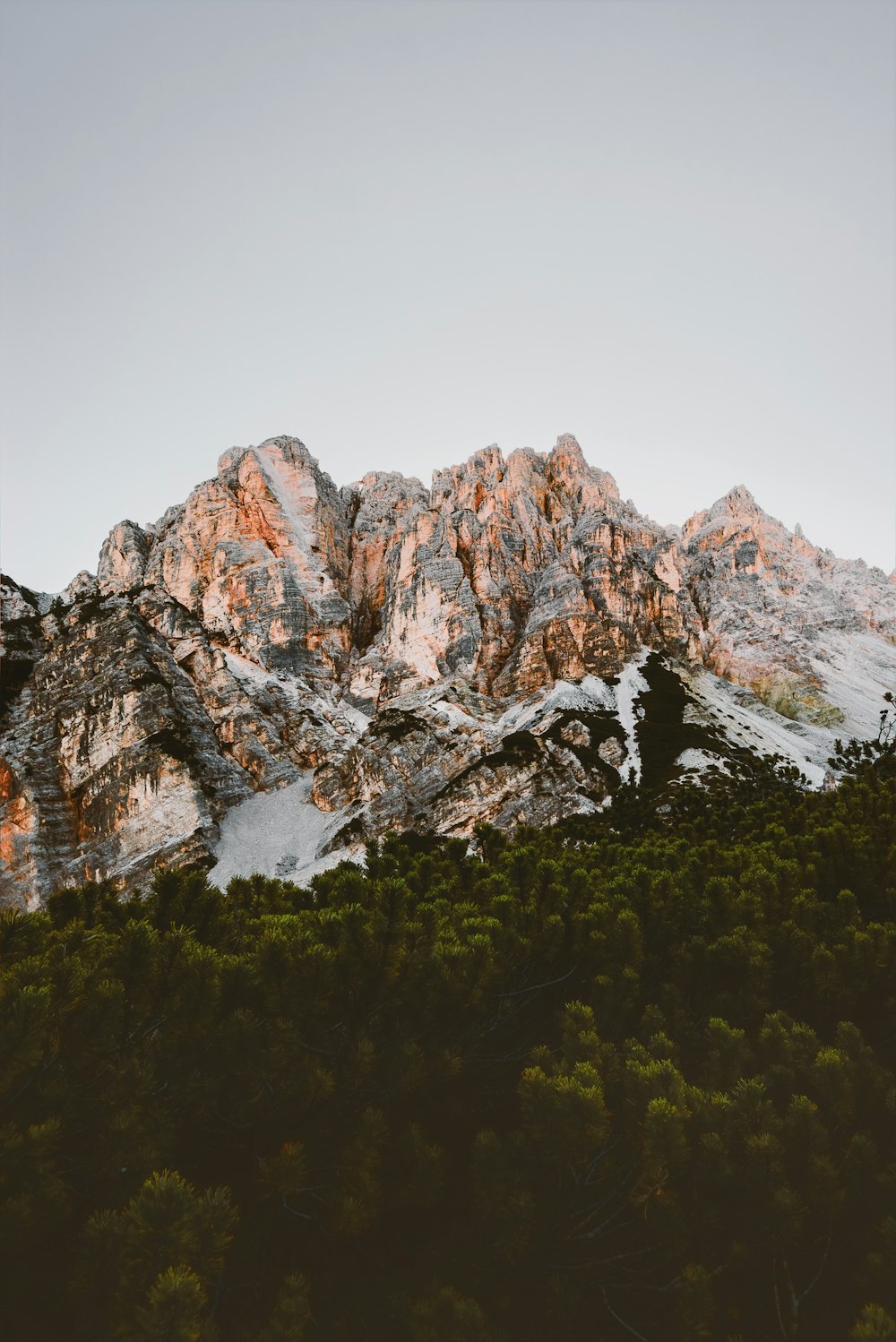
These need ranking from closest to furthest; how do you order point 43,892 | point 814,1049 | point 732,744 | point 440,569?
1. point 814,1049
2. point 43,892
3. point 732,744
4. point 440,569

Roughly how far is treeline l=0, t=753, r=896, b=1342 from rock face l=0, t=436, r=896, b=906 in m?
63.7

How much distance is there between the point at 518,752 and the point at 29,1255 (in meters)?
73.8

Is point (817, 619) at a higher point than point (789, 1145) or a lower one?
higher

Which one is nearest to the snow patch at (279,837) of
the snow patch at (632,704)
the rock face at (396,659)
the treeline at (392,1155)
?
the rock face at (396,659)

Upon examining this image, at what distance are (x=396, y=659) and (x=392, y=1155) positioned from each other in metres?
112

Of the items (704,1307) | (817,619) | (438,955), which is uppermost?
(817,619)

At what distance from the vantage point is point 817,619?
160500mm

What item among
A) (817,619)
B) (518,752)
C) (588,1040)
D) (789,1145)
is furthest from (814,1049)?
(817,619)

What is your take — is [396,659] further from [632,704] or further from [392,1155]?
[392,1155]

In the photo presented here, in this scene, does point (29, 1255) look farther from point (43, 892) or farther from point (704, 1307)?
point (43, 892)

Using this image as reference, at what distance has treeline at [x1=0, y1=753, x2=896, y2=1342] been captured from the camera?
5.40 m

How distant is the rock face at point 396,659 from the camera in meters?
79.4

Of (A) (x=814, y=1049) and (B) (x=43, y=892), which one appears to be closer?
(A) (x=814, y=1049)

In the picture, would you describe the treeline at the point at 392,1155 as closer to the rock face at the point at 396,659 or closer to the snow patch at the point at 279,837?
the rock face at the point at 396,659
